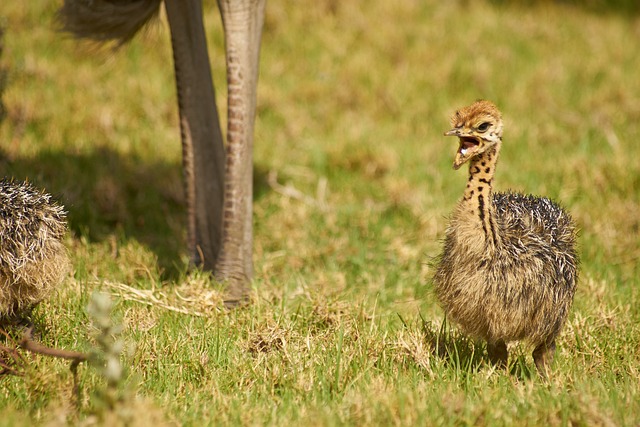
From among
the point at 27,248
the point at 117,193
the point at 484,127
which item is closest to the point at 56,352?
the point at 27,248

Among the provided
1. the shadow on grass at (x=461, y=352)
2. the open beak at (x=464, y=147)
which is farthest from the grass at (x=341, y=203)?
the open beak at (x=464, y=147)

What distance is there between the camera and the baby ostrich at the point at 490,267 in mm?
4738

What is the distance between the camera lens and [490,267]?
4.75 metres

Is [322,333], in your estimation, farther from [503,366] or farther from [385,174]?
[385,174]

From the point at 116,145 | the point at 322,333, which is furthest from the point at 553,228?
the point at 116,145

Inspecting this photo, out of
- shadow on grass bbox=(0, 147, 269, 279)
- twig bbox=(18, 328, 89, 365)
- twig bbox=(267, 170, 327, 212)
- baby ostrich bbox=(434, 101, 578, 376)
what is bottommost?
shadow on grass bbox=(0, 147, 269, 279)

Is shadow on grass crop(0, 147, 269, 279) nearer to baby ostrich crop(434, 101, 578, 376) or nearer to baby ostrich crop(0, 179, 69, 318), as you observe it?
baby ostrich crop(0, 179, 69, 318)

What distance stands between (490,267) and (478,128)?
0.80 meters

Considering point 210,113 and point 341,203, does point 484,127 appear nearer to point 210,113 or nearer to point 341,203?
point 210,113

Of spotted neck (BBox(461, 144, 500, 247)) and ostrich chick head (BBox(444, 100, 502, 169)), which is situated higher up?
ostrich chick head (BBox(444, 100, 502, 169))

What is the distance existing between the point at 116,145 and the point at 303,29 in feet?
13.7

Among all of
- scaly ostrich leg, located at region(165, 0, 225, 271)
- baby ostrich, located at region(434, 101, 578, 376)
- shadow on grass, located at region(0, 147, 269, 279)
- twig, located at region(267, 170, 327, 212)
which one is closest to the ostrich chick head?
baby ostrich, located at region(434, 101, 578, 376)

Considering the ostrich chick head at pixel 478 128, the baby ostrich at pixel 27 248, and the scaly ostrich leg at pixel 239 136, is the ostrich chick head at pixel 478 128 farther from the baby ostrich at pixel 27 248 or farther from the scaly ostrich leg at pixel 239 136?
the baby ostrich at pixel 27 248

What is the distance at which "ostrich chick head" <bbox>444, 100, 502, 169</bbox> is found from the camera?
473 cm
